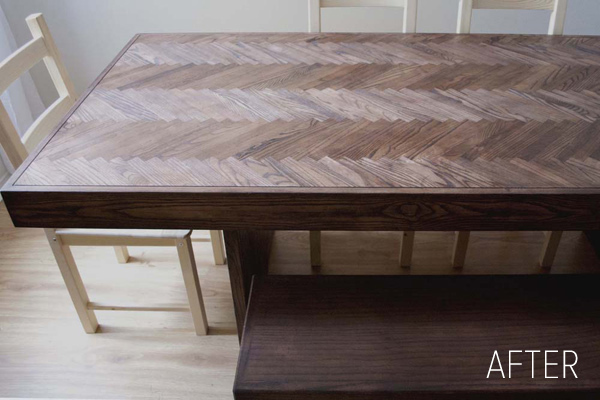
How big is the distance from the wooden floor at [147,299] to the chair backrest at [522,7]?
0.80 meters

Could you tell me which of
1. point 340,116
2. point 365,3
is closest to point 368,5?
point 365,3

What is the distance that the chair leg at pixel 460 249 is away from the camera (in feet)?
5.62

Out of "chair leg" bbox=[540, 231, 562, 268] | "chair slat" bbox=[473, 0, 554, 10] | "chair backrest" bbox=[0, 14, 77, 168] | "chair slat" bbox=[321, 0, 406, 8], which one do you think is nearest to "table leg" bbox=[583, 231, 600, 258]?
"chair leg" bbox=[540, 231, 562, 268]

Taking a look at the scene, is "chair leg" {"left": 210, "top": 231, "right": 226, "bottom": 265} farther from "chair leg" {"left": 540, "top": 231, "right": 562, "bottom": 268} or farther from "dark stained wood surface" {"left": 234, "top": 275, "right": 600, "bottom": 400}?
"chair leg" {"left": 540, "top": 231, "right": 562, "bottom": 268}

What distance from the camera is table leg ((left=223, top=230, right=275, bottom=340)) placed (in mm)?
1242

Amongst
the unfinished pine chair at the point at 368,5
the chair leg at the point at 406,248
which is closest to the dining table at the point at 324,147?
the unfinished pine chair at the point at 368,5

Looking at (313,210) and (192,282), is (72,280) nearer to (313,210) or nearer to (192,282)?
(192,282)

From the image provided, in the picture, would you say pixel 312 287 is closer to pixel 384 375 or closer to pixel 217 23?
pixel 384 375

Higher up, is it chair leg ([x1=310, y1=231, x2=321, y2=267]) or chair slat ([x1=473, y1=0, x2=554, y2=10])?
chair slat ([x1=473, y1=0, x2=554, y2=10])

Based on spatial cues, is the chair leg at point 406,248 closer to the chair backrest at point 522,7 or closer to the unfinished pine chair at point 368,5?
the unfinished pine chair at point 368,5

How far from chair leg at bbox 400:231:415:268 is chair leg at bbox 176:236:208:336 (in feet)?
2.39

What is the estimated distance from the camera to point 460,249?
1.75 m

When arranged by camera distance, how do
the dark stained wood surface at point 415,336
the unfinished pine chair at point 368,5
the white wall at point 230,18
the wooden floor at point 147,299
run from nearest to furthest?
the dark stained wood surface at point 415,336 → the wooden floor at point 147,299 → the unfinished pine chair at point 368,5 → the white wall at point 230,18

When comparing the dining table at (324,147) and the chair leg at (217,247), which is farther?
the chair leg at (217,247)
